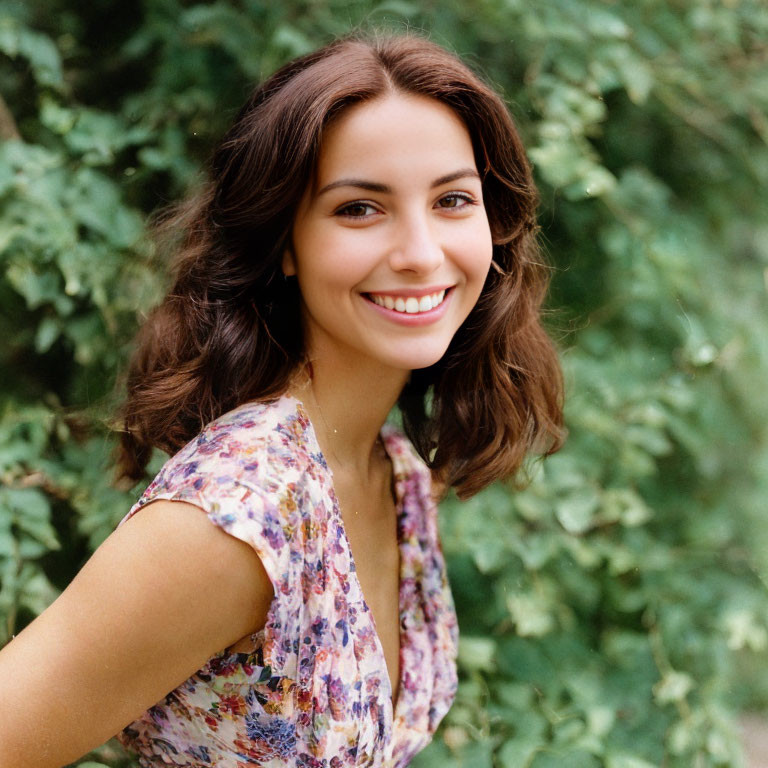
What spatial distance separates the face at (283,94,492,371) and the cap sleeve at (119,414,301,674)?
0.74 ft

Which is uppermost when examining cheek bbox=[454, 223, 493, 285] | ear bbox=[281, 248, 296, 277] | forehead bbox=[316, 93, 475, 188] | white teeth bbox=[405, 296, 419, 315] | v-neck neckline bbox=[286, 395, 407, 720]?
forehead bbox=[316, 93, 475, 188]

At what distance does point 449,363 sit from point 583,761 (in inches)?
31.4

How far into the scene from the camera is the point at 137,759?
1.56 m

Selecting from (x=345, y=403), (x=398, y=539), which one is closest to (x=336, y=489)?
(x=345, y=403)

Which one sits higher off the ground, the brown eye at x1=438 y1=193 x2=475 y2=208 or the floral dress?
the brown eye at x1=438 y1=193 x2=475 y2=208

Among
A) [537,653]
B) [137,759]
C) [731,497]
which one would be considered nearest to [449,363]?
[537,653]

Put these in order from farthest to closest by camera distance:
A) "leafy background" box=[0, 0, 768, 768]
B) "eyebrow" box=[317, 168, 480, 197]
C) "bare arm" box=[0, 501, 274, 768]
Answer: "leafy background" box=[0, 0, 768, 768]
"eyebrow" box=[317, 168, 480, 197]
"bare arm" box=[0, 501, 274, 768]

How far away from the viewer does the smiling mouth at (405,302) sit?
1.26 meters

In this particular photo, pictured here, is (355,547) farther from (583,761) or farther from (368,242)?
(583,761)

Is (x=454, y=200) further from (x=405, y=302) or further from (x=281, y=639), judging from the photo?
(x=281, y=639)

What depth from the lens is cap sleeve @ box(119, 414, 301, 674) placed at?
109cm

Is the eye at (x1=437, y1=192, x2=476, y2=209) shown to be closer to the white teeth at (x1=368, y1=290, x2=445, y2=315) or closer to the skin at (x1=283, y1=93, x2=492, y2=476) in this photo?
the skin at (x1=283, y1=93, x2=492, y2=476)

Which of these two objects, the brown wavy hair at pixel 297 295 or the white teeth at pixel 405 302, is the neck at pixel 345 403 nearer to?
the brown wavy hair at pixel 297 295

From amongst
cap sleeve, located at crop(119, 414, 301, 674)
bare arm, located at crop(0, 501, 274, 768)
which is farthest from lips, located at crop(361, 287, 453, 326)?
bare arm, located at crop(0, 501, 274, 768)
